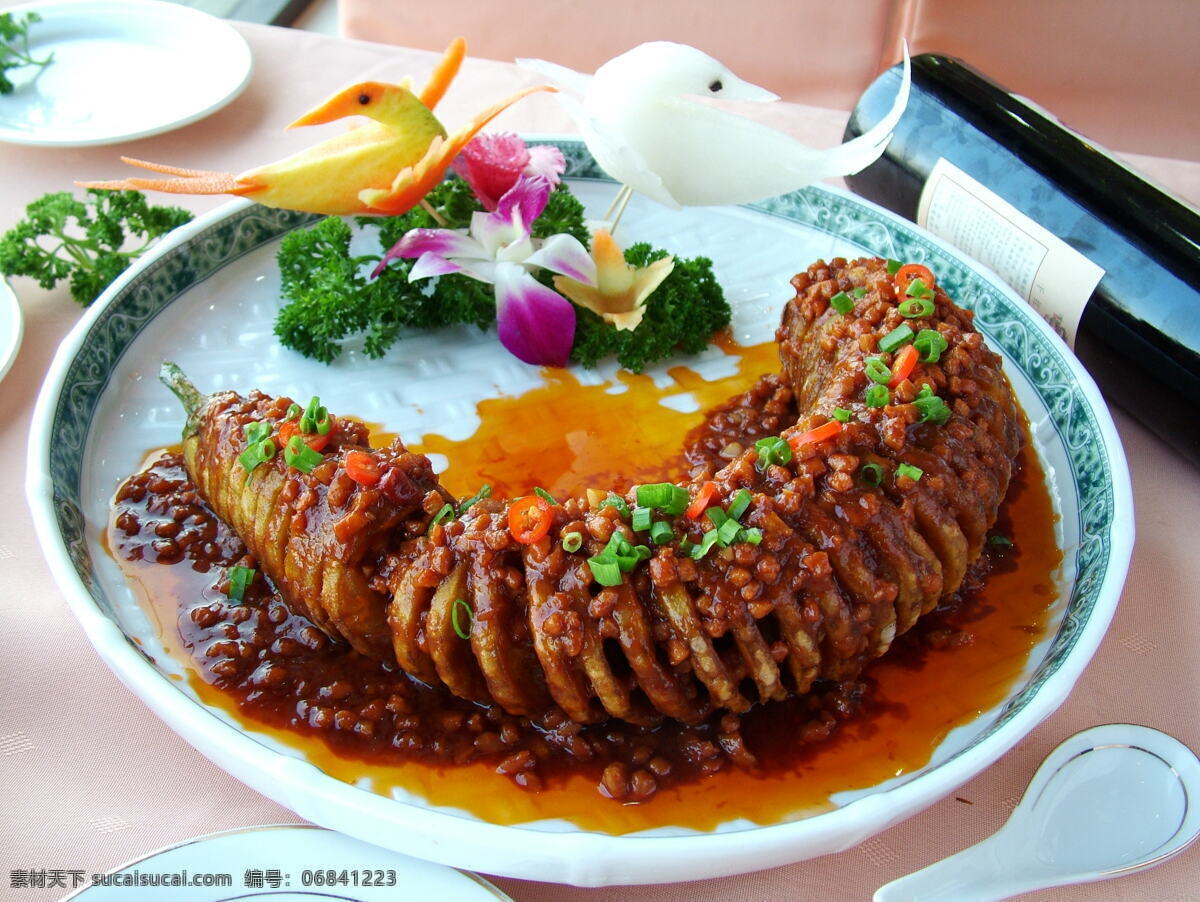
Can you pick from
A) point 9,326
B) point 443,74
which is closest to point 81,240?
point 9,326

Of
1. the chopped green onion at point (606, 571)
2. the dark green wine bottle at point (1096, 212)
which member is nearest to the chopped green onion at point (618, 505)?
the chopped green onion at point (606, 571)

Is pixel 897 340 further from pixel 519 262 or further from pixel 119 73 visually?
pixel 119 73

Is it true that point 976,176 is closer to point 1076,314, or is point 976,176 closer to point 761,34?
point 1076,314

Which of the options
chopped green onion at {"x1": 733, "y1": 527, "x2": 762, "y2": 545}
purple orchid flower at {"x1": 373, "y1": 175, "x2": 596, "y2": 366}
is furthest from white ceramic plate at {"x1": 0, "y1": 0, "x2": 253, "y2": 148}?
chopped green onion at {"x1": 733, "y1": 527, "x2": 762, "y2": 545}

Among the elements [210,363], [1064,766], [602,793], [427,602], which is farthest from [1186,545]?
[210,363]

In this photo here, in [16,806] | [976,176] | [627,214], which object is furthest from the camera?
[627,214]

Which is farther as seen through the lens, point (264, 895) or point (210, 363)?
→ point (210, 363)

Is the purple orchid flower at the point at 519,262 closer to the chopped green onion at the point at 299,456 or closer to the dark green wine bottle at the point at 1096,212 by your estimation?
the chopped green onion at the point at 299,456
